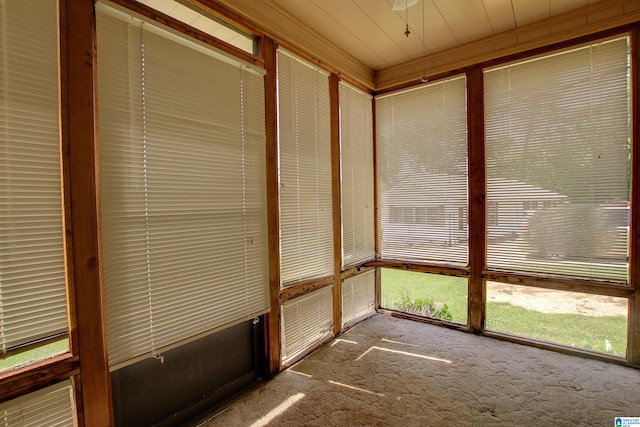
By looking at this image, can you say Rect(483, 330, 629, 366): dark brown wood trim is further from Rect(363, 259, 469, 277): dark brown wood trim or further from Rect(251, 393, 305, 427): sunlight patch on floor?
Rect(251, 393, 305, 427): sunlight patch on floor

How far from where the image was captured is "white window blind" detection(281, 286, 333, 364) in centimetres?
246

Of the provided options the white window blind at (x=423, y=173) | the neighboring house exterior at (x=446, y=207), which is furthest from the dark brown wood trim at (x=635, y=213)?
the white window blind at (x=423, y=173)

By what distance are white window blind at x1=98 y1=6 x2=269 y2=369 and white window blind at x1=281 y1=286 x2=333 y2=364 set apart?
1.44ft

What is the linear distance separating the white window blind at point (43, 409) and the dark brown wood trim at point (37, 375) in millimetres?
29

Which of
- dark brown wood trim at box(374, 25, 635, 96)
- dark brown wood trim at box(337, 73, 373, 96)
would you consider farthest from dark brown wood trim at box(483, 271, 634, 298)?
dark brown wood trim at box(337, 73, 373, 96)

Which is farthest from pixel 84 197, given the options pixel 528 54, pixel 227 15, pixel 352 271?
pixel 528 54

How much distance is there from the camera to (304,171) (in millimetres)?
2596

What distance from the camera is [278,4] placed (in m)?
2.23

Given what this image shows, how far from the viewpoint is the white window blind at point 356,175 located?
3.12 meters

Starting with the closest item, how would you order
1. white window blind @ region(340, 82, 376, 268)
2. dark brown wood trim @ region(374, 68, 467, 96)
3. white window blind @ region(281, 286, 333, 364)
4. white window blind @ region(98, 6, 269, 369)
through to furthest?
white window blind @ region(98, 6, 269, 369) < white window blind @ region(281, 286, 333, 364) < dark brown wood trim @ region(374, 68, 467, 96) < white window blind @ region(340, 82, 376, 268)

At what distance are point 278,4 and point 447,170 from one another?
7.23 feet

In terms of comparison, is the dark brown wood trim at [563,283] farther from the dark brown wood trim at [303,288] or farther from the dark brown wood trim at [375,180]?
the dark brown wood trim at [303,288]

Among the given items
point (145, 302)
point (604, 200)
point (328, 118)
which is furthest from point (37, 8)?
point (604, 200)

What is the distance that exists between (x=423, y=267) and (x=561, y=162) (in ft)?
5.22
